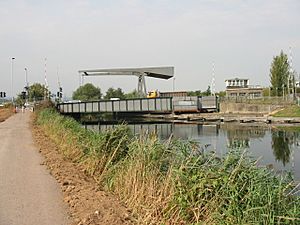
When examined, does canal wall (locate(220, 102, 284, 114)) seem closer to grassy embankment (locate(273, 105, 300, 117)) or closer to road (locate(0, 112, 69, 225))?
grassy embankment (locate(273, 105, 300, 117))

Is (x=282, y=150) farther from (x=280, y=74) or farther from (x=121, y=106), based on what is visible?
(x=280, y=74)

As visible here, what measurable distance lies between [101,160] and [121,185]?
9.82 ft

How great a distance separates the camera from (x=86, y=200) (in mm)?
9250

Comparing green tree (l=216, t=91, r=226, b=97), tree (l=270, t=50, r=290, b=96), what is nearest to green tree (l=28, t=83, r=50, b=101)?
green tree (l=216, t=91, r=226, b=97)

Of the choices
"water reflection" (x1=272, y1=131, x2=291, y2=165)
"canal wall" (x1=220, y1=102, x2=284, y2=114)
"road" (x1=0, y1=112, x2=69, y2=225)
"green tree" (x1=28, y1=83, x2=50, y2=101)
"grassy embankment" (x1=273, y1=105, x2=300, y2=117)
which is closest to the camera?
"road" (x1=0, y1=112, x2=69, y2=225)

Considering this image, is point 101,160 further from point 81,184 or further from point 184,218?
point 184,218

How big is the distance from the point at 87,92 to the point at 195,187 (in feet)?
386

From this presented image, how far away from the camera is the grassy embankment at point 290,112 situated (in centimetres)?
6553

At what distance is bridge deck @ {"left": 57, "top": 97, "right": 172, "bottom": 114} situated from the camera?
8112 cm

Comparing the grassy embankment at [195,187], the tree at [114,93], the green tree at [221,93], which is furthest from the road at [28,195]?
the tree at [114,93]

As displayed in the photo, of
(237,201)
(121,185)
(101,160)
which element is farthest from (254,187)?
(101,160)

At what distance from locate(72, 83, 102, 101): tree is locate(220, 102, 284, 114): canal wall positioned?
4853 centimetres

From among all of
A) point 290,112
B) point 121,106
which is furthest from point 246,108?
point 121,106

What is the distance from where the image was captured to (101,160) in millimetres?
13492
